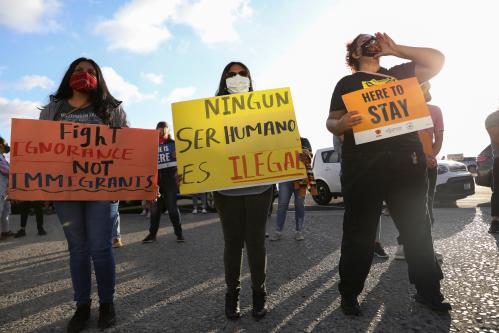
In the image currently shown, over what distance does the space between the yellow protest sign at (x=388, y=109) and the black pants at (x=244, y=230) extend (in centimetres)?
84

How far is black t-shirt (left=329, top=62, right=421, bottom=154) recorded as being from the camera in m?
2.59

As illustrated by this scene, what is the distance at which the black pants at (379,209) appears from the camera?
101 inches

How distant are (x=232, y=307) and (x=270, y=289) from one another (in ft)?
2.26

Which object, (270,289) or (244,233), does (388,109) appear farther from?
(270,289)

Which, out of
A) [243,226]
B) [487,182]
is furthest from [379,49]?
[487,182]

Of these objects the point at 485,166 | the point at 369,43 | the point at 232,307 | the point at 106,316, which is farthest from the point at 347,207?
the point at 485,166

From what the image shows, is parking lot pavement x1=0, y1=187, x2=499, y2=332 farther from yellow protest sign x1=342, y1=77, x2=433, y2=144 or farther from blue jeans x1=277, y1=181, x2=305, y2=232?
yellow protest sign x1=342, y1=77, x2=433, y2=144

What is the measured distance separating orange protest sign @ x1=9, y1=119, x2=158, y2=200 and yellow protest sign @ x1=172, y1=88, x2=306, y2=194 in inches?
18.2

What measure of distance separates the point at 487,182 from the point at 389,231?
411 cm

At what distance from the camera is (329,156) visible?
1118 cm

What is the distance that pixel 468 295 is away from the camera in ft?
9.34

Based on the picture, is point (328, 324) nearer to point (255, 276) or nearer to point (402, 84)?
point (255, 276)

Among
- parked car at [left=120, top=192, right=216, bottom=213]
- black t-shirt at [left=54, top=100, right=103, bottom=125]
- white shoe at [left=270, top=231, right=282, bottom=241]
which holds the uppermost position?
black t-shirt at [left=54, top=100, right=103, bottom=125]

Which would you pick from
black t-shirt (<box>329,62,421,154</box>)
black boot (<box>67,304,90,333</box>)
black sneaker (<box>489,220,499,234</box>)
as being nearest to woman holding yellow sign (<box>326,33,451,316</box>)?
black t-shirt (<box>329,62,421,154</box>)
